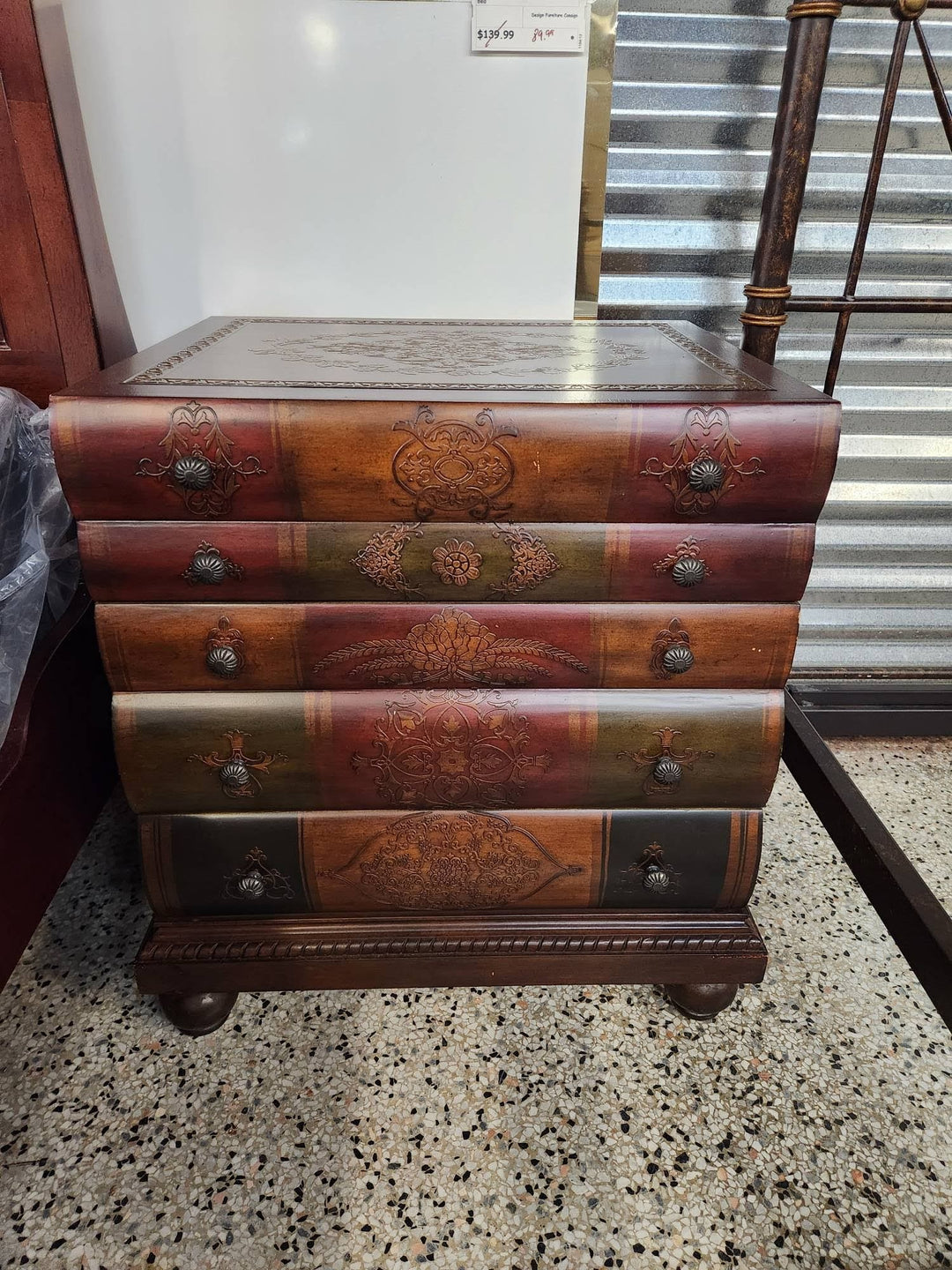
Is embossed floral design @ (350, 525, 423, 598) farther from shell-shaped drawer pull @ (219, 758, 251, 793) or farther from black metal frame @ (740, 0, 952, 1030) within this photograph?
black metal frame @ (740, 0, 952, 1030)

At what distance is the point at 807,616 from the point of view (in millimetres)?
2023

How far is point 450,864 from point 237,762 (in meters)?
0.35

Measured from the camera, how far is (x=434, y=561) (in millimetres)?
1002

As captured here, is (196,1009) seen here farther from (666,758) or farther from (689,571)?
(689,571)

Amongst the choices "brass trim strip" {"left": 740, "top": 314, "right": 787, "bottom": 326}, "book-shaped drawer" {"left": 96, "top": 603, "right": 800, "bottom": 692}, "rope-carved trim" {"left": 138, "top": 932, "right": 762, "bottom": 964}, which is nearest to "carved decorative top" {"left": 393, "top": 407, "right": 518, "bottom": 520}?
"book-shaped drawer" {"left": 96, "top": 603, "right": 800, "bottom": 692}

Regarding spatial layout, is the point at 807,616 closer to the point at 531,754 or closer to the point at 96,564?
the point at 531,754

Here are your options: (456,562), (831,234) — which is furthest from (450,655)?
(831,234)

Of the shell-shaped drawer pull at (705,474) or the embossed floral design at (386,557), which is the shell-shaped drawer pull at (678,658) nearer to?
the shell-shaped drawer pull at (705,474)

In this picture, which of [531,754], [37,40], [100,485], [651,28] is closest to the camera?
[100,485]

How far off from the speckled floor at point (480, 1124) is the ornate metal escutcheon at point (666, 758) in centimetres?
50

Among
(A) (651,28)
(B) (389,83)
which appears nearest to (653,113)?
(A) (651,28)

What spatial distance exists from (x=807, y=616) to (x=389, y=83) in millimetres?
1537

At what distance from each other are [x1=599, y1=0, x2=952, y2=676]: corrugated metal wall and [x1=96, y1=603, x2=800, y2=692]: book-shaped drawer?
98 centimetres

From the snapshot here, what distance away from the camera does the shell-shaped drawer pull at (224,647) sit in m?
1.03
